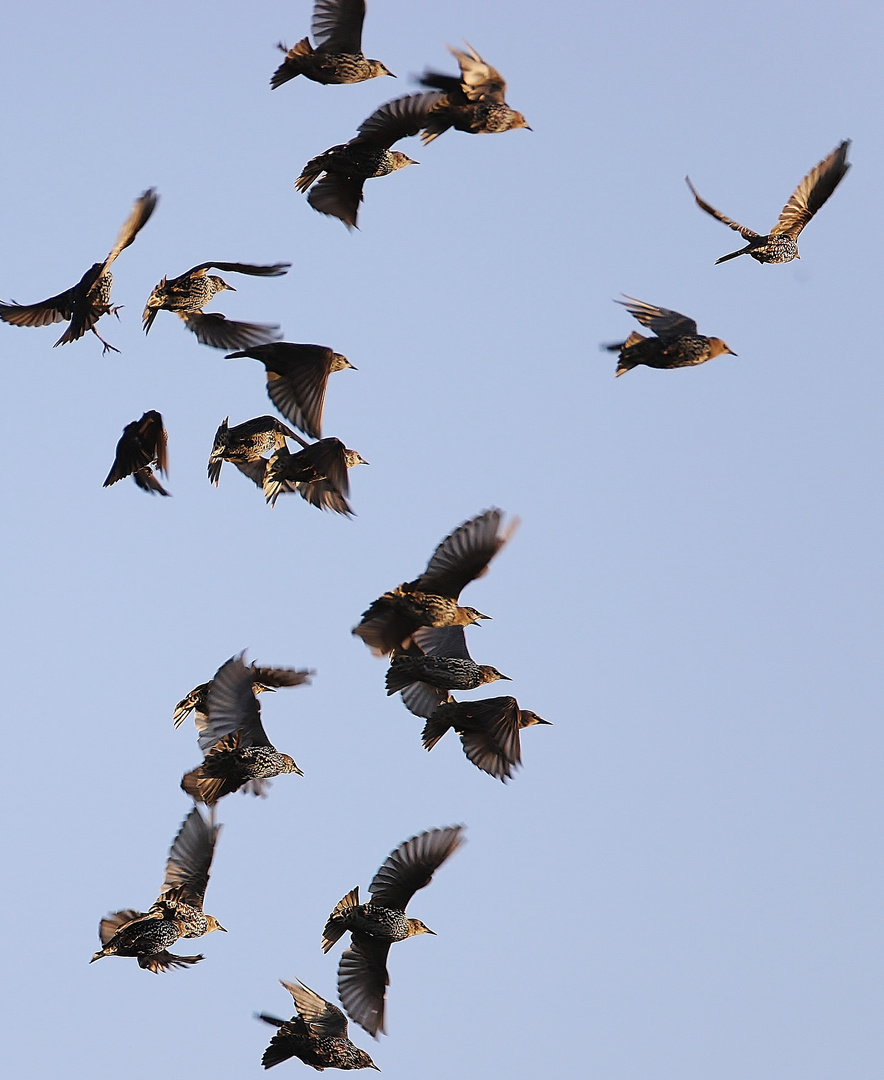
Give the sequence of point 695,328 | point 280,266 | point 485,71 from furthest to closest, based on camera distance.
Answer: point 280,266 < point 485,71 < point 695,328

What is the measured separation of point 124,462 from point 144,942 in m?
4.02

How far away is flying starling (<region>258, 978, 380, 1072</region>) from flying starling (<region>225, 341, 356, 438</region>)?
4.67 meters

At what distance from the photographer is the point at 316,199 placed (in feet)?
A: 41.7

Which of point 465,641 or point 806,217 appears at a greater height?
point 806,217

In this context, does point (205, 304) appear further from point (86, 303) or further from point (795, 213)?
point (795, 213)

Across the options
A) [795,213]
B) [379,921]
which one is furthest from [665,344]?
[379,921]

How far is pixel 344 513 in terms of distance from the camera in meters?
12.5

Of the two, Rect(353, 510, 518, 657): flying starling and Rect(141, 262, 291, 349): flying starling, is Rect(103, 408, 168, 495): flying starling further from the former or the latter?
Rect(353, 510, 518, 657): flying starling

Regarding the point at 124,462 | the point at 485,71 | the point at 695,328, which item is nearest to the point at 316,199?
the point at 485,71

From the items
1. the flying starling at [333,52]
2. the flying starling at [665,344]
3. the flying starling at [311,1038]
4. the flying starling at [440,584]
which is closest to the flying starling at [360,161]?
the flying starling at [333,52]

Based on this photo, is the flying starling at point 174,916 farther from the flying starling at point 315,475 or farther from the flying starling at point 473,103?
the flying starling at point 473,103

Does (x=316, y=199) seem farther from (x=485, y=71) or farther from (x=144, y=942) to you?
(x=144, y=942)

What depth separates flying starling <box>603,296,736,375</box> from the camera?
10.8 meters

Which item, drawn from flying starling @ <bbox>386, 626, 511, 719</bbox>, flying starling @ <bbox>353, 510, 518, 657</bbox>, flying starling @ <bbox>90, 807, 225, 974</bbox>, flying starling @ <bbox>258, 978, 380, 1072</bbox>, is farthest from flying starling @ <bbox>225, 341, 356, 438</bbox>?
flying starling @ <bbox>258, 978, 380, 1072</bbox>
